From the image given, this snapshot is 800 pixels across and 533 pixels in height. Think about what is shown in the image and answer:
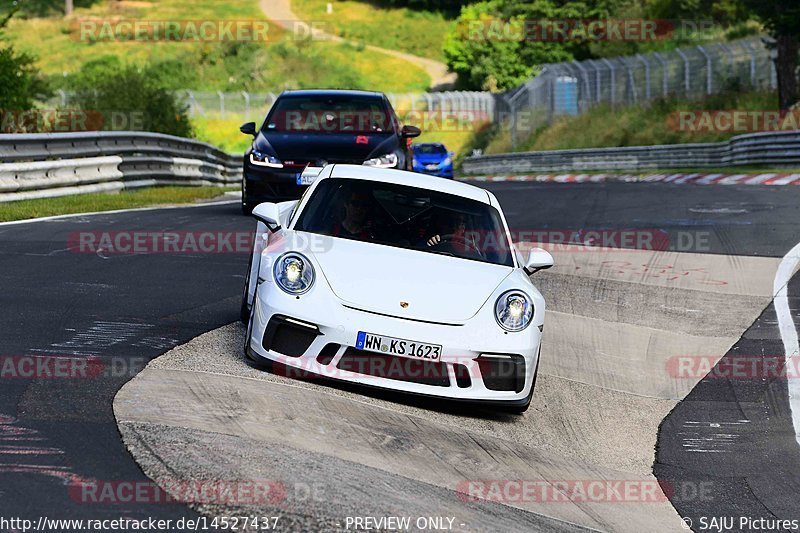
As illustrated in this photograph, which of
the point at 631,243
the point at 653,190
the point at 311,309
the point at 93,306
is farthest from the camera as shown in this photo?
the point at 653,190

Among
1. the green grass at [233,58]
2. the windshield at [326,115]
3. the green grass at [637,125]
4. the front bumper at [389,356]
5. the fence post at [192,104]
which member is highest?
the front bumper at [389,356]

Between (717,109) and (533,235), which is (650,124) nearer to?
(717,109)

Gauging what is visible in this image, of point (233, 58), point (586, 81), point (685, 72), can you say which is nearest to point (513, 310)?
point (685, 72)

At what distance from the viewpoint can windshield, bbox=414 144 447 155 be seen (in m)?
37.9

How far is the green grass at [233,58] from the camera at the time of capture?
87.1 metres

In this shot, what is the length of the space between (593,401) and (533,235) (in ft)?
22.5

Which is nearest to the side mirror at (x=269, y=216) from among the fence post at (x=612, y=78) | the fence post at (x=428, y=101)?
the fence post at (x=612, y=78)

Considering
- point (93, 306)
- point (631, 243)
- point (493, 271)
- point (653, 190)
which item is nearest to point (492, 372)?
point (493, 271)

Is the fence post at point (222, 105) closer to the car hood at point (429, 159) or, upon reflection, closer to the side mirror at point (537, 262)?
the car hood at point (429, 159)

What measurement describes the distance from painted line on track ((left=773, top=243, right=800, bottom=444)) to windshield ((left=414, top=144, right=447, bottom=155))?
2442 centimetres

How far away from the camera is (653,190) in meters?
23.0

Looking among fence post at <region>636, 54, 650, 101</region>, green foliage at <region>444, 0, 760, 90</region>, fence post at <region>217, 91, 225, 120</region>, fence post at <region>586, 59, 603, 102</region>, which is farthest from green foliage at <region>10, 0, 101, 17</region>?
fence post at <region>636, 54, 650, 101</region>

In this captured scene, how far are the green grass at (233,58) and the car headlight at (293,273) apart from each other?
72.6 m

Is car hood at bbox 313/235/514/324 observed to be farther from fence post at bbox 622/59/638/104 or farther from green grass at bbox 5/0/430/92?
green grass at bbox 5/0/430/92
